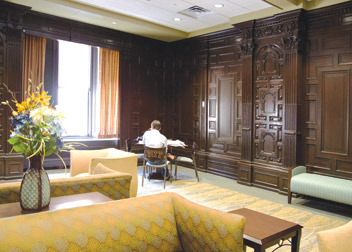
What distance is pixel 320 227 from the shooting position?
147 inches

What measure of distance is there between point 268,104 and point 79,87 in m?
4.45

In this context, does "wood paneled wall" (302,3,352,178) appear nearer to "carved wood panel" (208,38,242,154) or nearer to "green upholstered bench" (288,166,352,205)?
"green upholstered bench" (288,166,352,205)

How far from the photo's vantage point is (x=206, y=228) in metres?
1.75

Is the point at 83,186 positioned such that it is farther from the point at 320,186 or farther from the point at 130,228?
the point at 320,186

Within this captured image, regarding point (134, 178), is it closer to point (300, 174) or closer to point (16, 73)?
point (300, 174)

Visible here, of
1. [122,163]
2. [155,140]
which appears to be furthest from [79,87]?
[122,163]

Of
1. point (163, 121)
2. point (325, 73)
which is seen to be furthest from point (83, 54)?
point (325, 73)

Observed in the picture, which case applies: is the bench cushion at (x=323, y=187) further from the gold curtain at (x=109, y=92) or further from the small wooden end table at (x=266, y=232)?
the gold curtain at (x=109, y=92)

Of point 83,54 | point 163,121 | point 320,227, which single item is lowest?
point 320,227

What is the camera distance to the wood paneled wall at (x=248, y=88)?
194 inches

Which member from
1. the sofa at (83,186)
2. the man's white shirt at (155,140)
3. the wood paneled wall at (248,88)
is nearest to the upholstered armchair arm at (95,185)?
the sofa at (83,186)

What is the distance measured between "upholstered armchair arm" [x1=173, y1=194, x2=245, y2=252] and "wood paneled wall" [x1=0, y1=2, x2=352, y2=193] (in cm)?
382

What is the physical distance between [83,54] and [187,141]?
11.0 ft

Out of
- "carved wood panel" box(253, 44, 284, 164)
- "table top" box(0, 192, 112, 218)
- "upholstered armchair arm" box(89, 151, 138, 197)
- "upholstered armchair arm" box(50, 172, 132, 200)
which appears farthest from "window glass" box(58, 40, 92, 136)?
"table top" box(0, 192, 112, 218)
